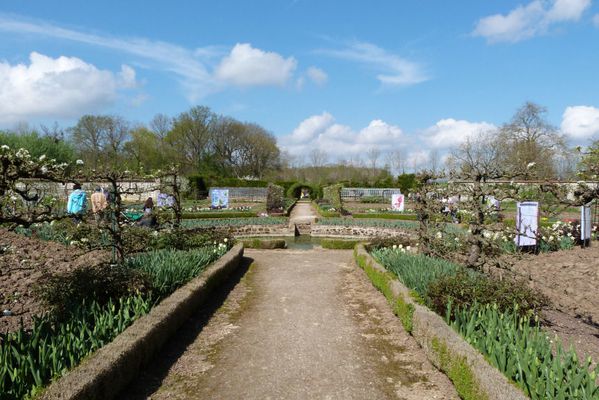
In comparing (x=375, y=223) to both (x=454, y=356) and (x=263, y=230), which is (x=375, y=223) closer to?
(x=263, y=230)

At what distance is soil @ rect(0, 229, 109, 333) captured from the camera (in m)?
5.13

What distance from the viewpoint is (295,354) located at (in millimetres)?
4754

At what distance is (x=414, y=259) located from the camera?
7438 mm

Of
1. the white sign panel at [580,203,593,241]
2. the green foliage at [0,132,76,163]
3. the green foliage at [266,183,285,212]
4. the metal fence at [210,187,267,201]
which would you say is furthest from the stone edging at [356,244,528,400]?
the green foliage at [0,132,76,163]

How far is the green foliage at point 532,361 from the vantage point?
9.85ft

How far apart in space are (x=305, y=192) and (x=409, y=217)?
28558 millimetres

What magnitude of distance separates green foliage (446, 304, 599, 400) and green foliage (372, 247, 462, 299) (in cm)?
139

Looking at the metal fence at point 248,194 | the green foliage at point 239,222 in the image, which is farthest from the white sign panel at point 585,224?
the metal fence at point 248,194

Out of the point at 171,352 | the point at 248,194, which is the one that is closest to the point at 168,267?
the point at 171,352

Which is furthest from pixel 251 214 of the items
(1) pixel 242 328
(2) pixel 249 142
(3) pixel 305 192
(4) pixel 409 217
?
(2) pixel 249 142

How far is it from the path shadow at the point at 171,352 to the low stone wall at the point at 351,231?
964 cm

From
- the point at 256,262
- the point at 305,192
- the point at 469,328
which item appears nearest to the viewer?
the point at 469,328

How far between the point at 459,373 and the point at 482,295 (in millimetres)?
1475

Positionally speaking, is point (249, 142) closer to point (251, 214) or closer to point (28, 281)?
point (251, 214)
